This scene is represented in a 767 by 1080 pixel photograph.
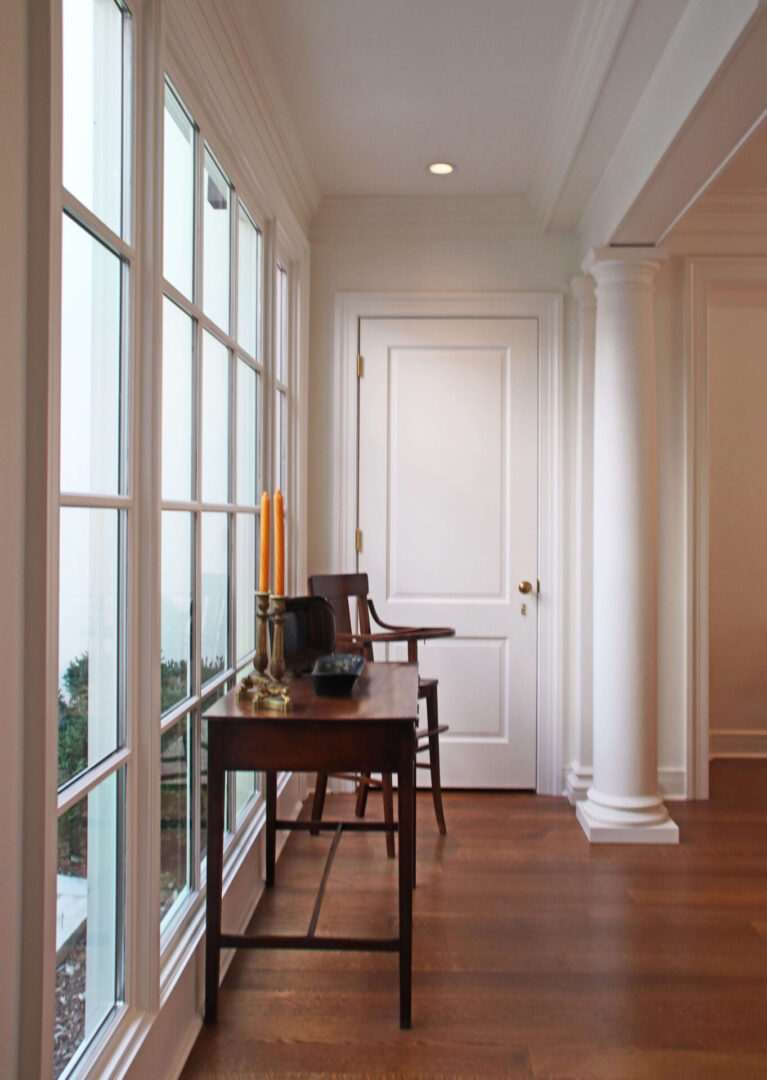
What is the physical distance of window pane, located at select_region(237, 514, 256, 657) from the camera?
9.26 feet

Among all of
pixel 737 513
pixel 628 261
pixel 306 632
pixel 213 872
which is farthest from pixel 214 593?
pixel 737 513

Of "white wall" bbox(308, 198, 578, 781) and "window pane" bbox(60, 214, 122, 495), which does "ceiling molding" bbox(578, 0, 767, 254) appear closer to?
"white wall" bbox(308, 198, 578, 781)

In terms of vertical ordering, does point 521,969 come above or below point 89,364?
below

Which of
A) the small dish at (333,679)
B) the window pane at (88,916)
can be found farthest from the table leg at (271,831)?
the window pane at (88,916)

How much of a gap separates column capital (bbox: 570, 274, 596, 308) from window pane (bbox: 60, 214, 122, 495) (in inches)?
107

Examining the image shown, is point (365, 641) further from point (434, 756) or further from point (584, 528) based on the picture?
point (584, 528)

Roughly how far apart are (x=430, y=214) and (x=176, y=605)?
8.73ft

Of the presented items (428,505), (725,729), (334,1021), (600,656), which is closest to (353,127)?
(428,505)

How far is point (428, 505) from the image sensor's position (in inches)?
162

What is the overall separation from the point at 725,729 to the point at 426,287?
9.53 feet

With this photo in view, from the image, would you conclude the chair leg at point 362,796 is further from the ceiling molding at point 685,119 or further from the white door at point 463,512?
the ceiling molding at point 685,119

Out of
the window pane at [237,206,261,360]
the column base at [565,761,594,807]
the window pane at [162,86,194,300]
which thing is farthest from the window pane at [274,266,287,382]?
the column base at [565,761,594,807]

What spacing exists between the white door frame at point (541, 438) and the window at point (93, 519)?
94.0 inches

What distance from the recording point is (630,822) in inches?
136
